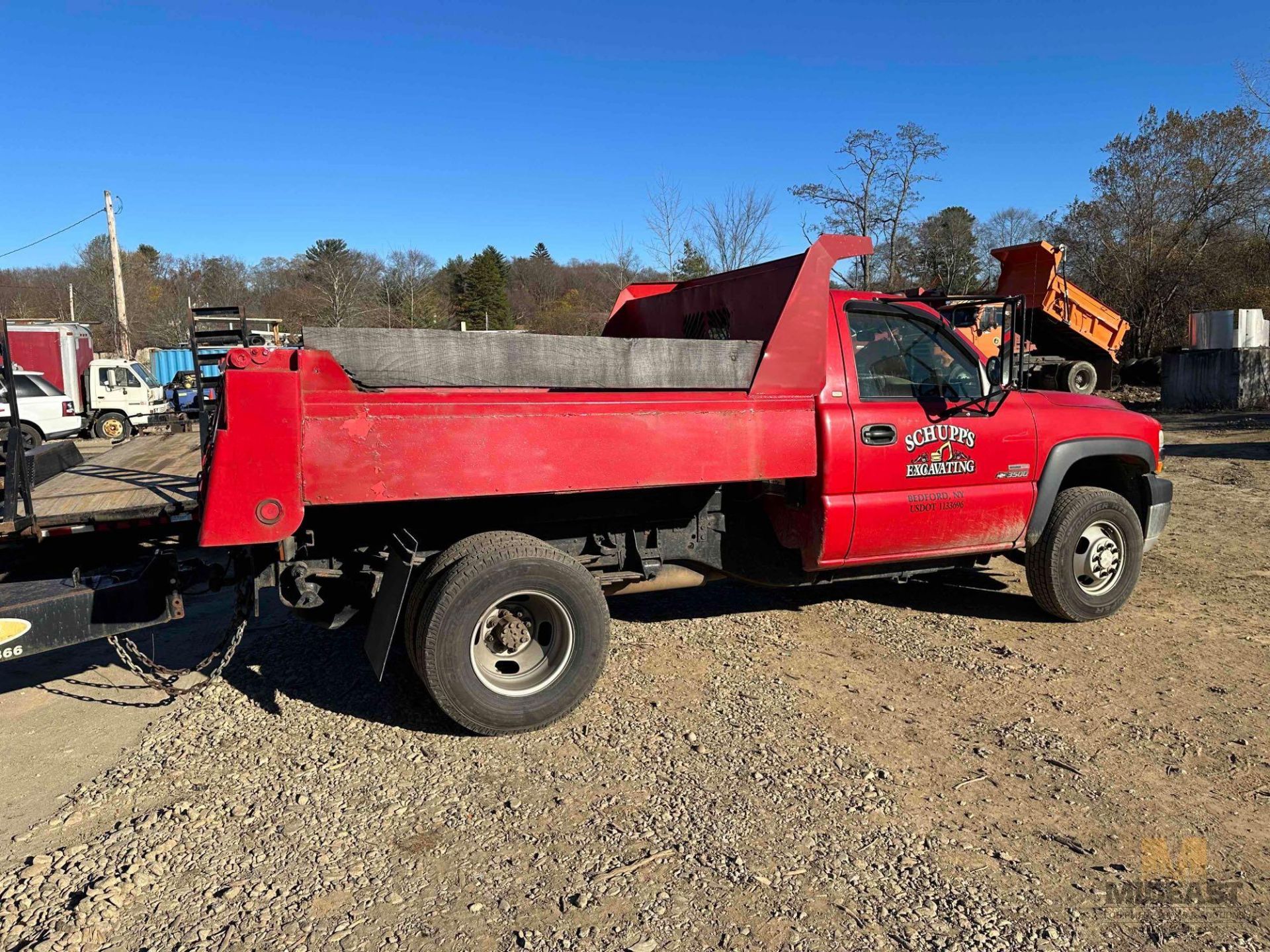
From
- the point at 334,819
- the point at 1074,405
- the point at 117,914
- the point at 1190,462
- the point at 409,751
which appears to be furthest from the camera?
the point at 1190,462

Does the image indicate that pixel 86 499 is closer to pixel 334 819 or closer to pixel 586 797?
pixel 334 819

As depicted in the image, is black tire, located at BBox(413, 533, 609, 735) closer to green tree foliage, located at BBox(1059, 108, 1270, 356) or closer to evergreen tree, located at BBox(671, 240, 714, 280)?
evergreen tree, located at BBox(671, 240, 714, 280)

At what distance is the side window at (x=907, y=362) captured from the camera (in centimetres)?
502

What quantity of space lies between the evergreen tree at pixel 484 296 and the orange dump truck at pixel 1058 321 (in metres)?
34.6

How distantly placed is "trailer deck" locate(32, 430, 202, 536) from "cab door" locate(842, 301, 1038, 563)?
12.0ft

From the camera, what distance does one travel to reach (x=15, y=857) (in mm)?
3148

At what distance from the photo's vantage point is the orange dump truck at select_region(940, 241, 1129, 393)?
19344mm

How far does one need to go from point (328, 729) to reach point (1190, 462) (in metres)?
13.6

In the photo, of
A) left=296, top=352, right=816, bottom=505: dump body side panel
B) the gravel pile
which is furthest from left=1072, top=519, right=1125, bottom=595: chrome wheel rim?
left=296, top=352, right=816, bottom=505: dump body side panel

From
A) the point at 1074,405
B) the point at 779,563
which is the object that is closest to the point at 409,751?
the point at 779,563

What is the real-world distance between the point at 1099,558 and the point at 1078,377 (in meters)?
16.5

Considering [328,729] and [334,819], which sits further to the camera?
[328,729]

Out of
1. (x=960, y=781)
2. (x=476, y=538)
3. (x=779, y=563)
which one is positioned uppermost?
(x=476, y=538)

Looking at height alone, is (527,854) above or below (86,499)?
below
